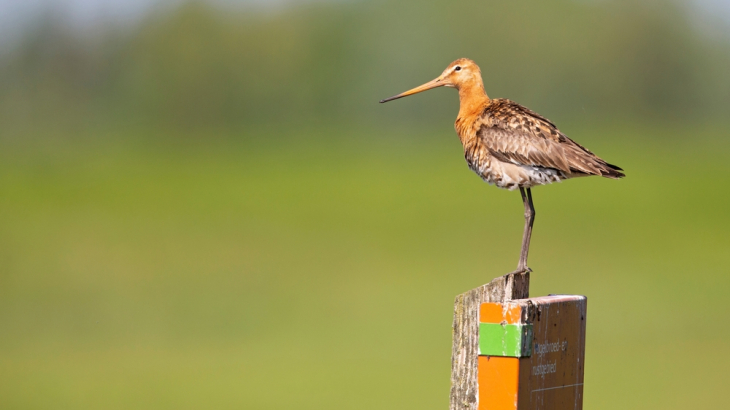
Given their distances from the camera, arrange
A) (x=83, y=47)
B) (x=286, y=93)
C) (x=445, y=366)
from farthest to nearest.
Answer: (x=286, y=93) → (x=83, y=47) → (x=445, y=366)

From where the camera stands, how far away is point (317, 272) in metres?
32.1

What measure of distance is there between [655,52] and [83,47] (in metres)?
29.6

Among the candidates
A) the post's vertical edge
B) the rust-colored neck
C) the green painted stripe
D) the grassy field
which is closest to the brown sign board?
the green painted stripe

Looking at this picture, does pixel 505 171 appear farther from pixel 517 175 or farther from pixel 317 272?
Answer: pixel 317 272

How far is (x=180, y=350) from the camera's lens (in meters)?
26.6

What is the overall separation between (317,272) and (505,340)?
90.1ft

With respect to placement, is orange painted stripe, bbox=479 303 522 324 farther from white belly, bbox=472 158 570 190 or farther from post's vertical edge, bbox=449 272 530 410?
white belly, bbox=472 158 570 190

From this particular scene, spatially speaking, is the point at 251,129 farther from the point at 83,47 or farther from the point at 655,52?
the point at 655,52

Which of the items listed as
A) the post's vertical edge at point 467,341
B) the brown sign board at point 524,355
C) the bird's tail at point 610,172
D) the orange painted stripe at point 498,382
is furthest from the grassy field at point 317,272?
the orange painted stripe at point 498,382

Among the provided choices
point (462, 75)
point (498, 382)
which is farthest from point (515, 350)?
point (462, 75)

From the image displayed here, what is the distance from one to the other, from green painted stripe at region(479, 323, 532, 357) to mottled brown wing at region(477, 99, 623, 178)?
209 centimetres

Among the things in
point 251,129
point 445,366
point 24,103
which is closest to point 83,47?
point 24,103

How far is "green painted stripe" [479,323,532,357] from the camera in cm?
471

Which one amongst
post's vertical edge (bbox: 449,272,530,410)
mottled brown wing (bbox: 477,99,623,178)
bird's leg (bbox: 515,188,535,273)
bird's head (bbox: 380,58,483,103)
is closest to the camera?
post's vertical edge (bbox: 449,272,530,410)
